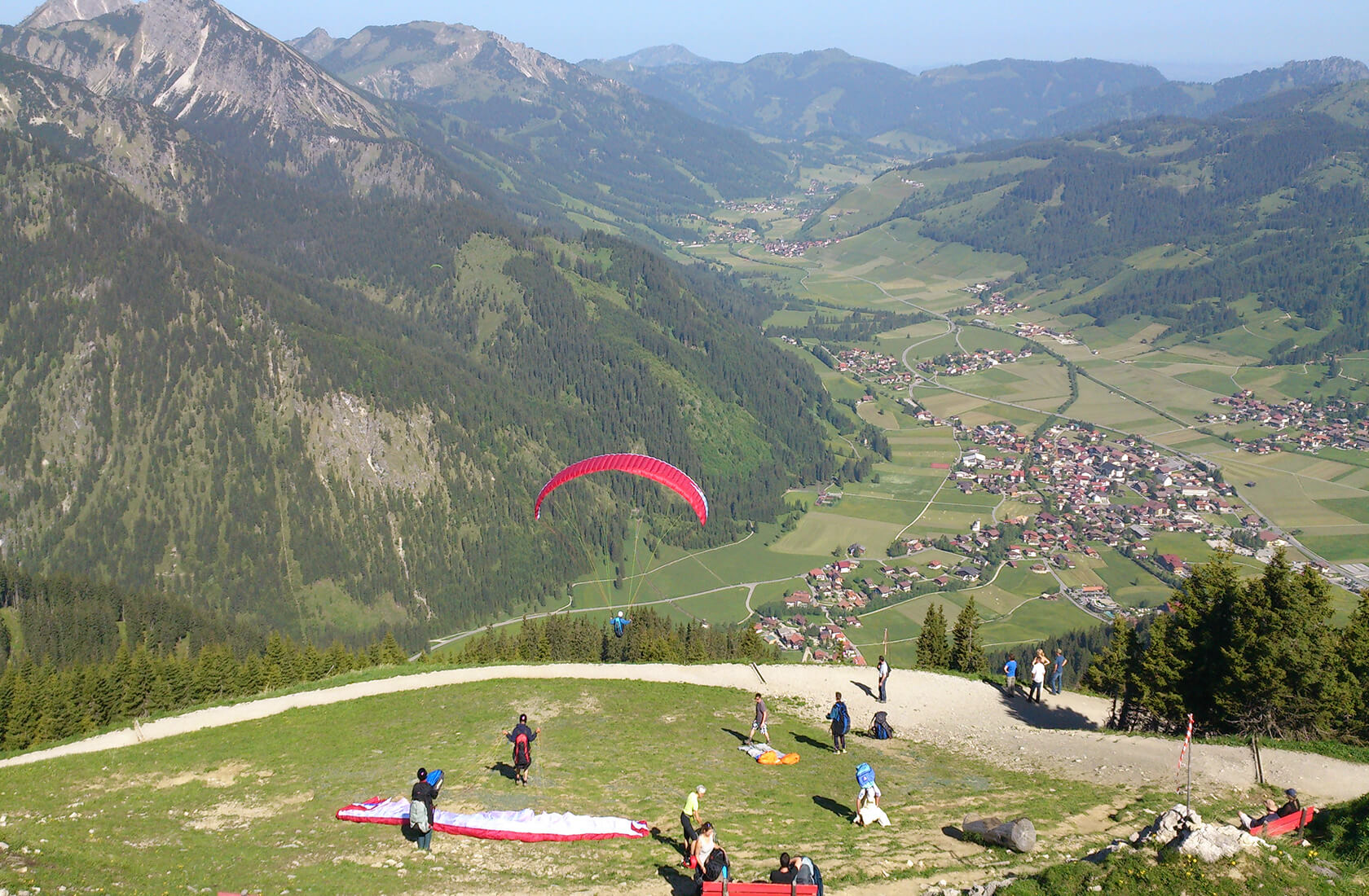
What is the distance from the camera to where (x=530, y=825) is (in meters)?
30.1

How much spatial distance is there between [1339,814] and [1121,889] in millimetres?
10658

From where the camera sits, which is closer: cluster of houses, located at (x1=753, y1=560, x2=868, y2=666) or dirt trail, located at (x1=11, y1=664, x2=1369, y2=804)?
dirt trail, located at (x1=11, y1=664, x2=1369, y2=804)

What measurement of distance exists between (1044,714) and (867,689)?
28.6ft

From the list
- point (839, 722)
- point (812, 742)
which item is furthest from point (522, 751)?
point (812, 742)

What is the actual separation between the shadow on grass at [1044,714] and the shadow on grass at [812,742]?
10.7m

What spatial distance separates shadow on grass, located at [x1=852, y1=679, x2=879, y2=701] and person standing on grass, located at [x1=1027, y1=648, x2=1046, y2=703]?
772cm

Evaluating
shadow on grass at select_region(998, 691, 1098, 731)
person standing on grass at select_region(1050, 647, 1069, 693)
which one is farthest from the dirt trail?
person standing on grass at select_region(1050, 647, 1069, 693)

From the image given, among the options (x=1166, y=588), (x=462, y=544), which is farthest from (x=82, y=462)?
(x=1166, y=588)

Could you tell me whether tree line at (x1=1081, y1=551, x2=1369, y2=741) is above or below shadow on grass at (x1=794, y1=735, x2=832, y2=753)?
above

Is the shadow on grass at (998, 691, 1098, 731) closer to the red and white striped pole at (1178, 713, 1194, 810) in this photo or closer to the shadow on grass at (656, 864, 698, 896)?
the red and white striped pole at (1178, 713, 1194, 810)

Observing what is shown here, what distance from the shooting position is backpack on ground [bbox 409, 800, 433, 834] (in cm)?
2892

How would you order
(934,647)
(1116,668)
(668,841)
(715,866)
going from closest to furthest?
(715,866) < (668,841) < (1116,668) < (934,647)

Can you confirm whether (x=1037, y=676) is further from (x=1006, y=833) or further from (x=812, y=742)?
(x=1006, y=833)

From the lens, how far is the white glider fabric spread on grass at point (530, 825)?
29.8m
